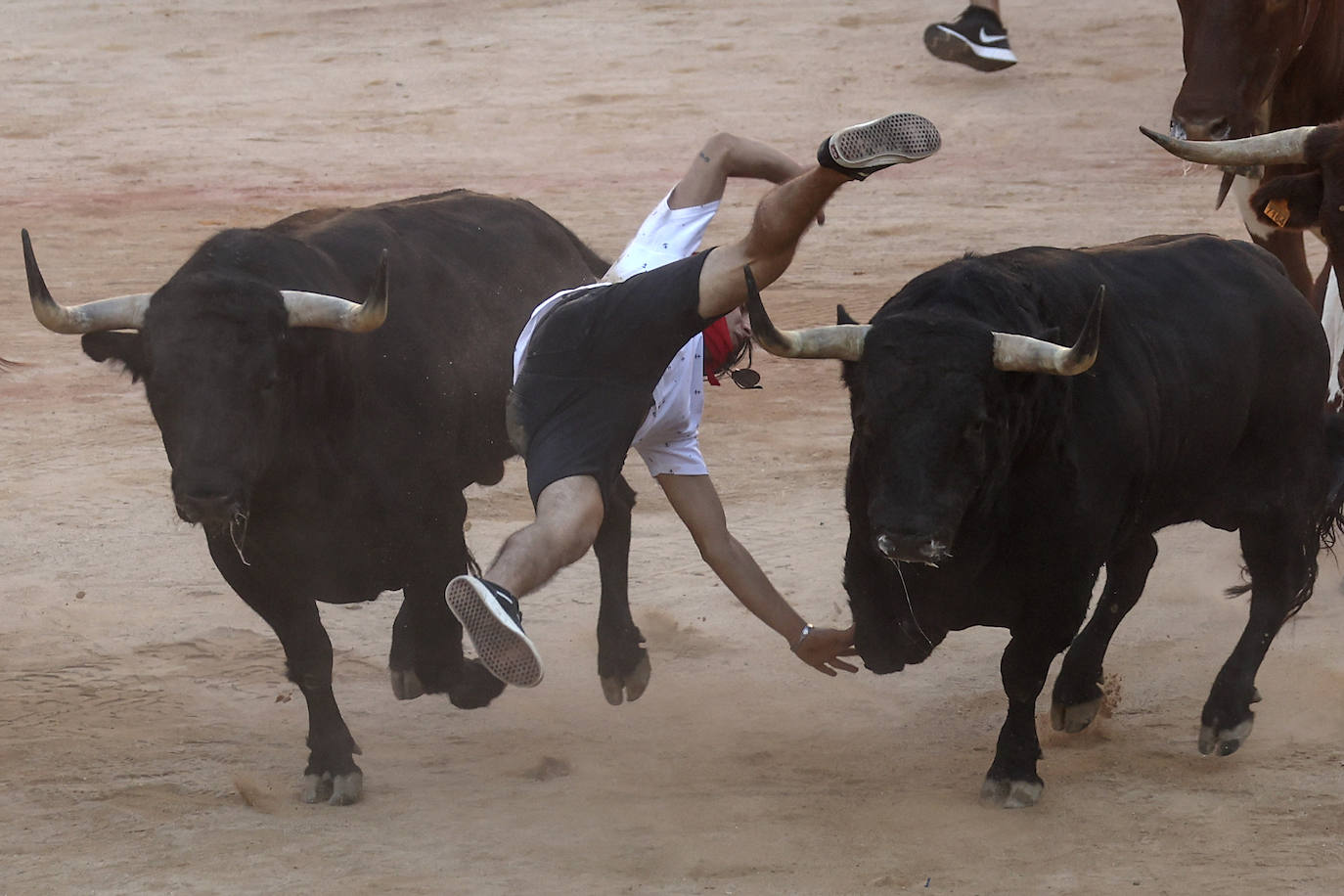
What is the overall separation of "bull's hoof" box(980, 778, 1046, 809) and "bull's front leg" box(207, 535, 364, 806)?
5.97 feet

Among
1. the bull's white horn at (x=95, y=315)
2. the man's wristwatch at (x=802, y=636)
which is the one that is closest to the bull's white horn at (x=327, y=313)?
the bull's white horn at (x=95, y=315)

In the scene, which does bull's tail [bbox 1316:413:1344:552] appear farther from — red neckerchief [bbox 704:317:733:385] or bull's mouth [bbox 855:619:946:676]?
red neckerchief [bbox 704:317:733:385]

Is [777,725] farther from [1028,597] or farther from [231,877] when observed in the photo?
[231,877]

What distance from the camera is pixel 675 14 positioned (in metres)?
17.8

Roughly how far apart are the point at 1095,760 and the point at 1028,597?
2.47 ft

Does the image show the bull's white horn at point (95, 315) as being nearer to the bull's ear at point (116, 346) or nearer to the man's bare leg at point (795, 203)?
the bull's ear at point (116, 346)

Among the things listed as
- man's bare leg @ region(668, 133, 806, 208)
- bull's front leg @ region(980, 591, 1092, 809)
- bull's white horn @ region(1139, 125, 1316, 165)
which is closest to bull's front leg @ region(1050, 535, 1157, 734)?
bull's front leg @ region(980, 591, 1092, 809)

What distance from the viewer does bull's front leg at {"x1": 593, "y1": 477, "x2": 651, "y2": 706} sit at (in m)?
6.12

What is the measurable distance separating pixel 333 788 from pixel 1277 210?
3.44 meters

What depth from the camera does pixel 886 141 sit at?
468 centimetres

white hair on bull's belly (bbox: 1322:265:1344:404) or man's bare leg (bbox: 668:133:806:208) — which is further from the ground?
man's bare leg (bbox: 668:133:806:208)

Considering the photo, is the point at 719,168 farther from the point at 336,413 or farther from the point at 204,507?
the point at 204,507

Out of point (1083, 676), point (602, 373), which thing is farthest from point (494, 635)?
point (1083, 676)

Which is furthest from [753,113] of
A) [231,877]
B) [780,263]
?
[231,877]
